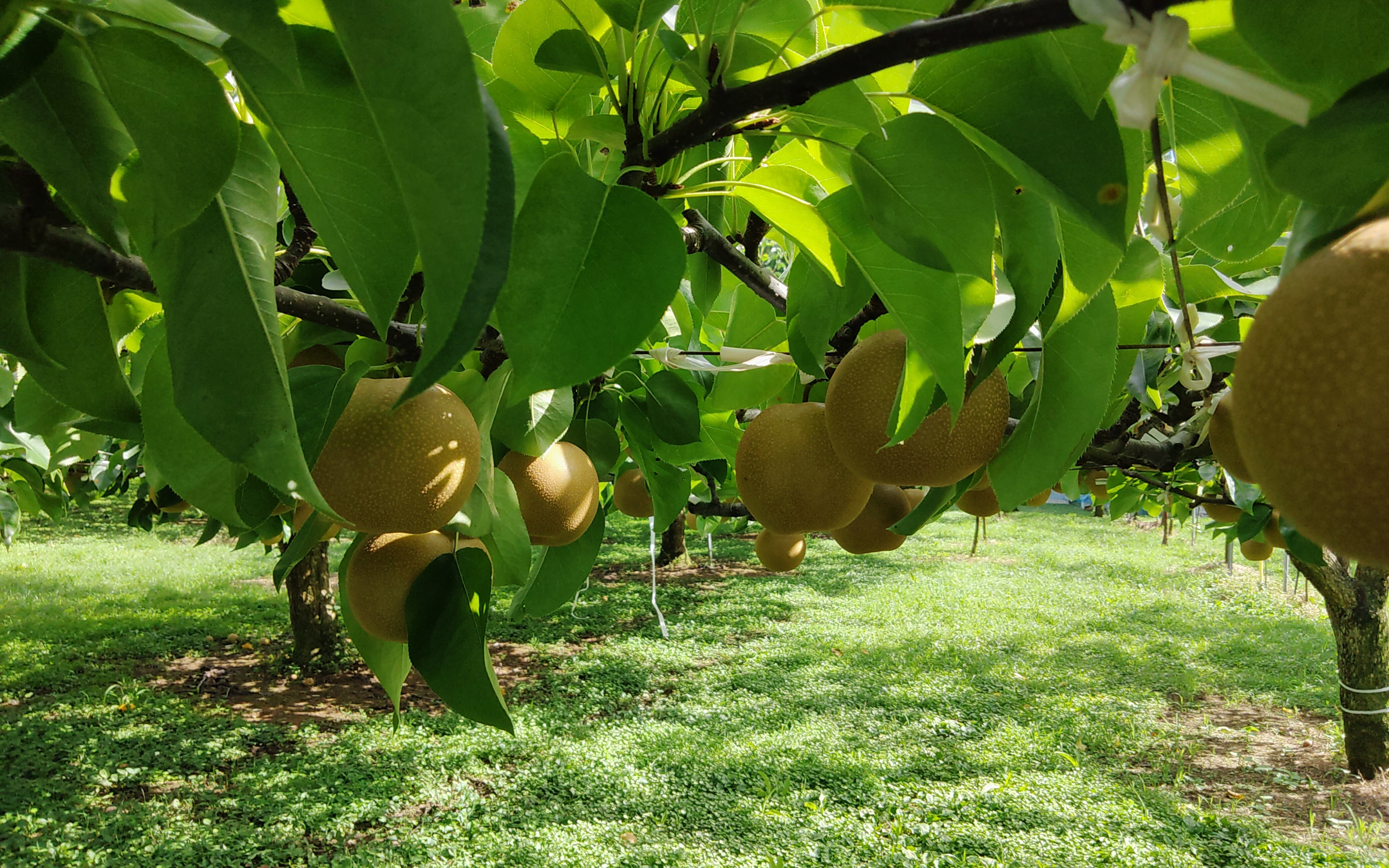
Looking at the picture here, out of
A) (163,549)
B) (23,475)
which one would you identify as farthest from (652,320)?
(163,549)

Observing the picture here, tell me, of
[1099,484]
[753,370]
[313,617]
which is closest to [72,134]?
[753,370]

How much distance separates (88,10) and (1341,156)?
49 cm

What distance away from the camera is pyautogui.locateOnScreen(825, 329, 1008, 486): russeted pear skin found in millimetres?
687

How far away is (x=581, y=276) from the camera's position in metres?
0.44

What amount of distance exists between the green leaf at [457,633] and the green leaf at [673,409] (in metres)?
0.51

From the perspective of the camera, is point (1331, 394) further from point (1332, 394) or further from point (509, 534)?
point (509, 534)

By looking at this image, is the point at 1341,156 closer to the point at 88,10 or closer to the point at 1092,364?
the point at 1092,364

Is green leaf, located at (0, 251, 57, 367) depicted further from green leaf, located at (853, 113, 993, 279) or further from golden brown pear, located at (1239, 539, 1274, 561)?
golden brown pear, located at (1239, 539, 1274, 561)

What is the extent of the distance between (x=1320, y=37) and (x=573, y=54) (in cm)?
44

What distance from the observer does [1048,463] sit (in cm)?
61

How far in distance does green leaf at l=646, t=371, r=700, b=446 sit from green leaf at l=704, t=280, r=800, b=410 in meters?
0.03

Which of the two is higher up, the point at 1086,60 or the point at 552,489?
the point at 1086,60

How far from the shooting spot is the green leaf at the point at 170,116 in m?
0.35

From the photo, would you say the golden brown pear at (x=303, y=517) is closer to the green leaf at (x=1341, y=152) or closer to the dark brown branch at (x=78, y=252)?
the dark brown branch at (x=78, y=252)
